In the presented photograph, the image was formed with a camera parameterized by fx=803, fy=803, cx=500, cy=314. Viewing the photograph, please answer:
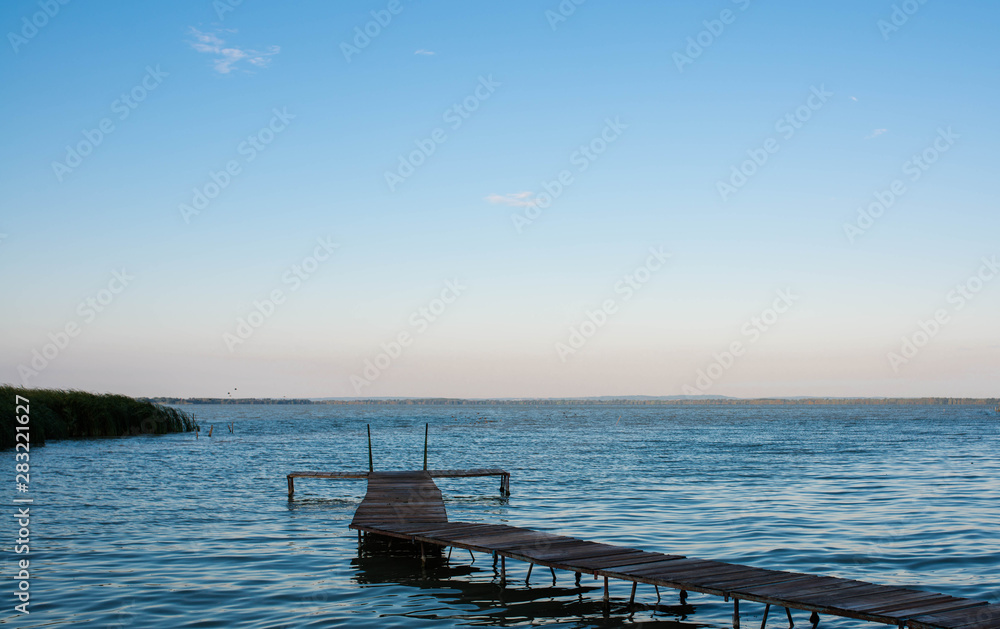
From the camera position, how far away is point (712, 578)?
488 inches

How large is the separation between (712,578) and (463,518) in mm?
14420

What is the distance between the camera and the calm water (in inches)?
547

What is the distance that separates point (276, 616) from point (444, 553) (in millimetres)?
6266

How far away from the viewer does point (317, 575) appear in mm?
16547

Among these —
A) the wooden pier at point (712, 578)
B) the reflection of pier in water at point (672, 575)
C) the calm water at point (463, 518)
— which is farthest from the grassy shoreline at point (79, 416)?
the wooden pier at point (712, 578)

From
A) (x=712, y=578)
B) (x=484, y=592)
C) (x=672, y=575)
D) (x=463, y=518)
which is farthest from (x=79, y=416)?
(x=712, y=578)

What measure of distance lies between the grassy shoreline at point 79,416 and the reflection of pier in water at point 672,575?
32.4 m

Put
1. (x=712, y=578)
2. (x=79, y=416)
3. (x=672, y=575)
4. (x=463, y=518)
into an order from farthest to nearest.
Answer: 1. (x=79, y=416)
2. (x=463, y=518)
3. (x=672, y=575)
4. (x=712, y=578)

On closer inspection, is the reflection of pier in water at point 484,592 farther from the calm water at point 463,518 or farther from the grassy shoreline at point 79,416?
the grassy shoreline at point 79,416

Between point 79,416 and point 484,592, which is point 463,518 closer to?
point 484,592

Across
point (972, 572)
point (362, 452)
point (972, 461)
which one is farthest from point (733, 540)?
point (362, 452)

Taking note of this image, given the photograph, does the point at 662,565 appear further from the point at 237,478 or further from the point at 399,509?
the point at 237,478

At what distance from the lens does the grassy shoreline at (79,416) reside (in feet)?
147

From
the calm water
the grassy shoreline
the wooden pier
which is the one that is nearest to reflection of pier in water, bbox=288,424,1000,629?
the wooden pier
